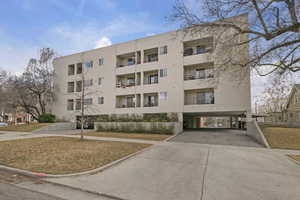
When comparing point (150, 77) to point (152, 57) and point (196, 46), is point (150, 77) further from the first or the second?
point (196, 46)

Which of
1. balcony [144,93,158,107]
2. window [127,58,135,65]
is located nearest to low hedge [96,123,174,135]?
balcony [144,93,158,107]

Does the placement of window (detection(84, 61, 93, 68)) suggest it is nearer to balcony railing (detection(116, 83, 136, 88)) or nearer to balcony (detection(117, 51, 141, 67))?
balcony (detection(117, 51, 141, 67))

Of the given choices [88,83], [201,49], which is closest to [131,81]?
[88,83]

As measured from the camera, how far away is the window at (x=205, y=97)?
2150 centimetres

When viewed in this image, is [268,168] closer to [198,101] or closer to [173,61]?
[198,101]

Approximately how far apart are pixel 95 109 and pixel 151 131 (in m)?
12.5

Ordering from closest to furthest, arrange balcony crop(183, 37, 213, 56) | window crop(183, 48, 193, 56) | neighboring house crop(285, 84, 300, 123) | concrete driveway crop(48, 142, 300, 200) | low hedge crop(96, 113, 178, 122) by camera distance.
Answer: concrete driveway crop(48, 142, 300, 200) → low hedge crop(96, 113, 178, 122) → balcony crop(183, 37, 213, 56) → window crop(183, 48, 193, 56) → neighboring house crop(285, 84, 300, 123)

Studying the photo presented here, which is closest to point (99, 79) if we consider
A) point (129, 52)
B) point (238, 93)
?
point (129, 52)

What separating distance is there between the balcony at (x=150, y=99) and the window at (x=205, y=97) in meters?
6.21

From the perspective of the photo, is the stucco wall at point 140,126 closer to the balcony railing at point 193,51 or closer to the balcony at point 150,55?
the balcony railing at point 193,51

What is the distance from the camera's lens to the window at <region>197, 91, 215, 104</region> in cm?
2150

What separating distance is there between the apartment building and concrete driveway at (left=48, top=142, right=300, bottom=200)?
1299 centimetres

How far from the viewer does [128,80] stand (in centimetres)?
2811

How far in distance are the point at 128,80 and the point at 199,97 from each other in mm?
12058
